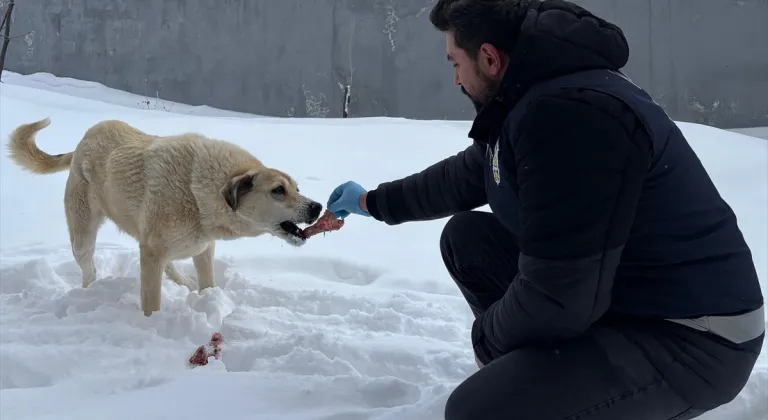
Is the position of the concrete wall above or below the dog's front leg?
below

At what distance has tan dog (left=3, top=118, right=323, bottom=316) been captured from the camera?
3012 millimetres

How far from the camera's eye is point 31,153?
380cm

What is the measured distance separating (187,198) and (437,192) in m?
1.38

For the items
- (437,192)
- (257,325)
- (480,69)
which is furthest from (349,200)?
(480,69)

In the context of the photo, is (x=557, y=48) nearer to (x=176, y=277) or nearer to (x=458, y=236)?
(x=458, y=236)

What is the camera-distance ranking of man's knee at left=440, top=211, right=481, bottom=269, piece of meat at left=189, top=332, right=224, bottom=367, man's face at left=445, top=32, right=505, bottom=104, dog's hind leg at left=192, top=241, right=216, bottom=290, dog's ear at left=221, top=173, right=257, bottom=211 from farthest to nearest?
dog's hind leg at left=192, top=241, right=216, bottom=290 < dog's ear at left=221, top=173, right=257, bottom=211 < piece of meat at left=189, top=332, right=224, bottom=367 < man's knee at left=440, top=211, right=481, bottom=269 < man's face at left=445, top=32, right=505, bottom=104

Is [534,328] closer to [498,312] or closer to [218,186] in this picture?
[498,312]

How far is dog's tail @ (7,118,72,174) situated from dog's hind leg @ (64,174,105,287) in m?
0.42

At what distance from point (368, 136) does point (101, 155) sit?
354 centimetres

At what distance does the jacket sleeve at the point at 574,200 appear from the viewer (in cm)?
131

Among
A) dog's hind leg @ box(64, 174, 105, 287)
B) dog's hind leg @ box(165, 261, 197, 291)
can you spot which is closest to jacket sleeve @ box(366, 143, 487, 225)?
dog's hind leg @ box(165, 261, 197, 291)

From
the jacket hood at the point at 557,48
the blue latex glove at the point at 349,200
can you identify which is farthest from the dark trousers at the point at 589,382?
the blue latex glove at the point at 349,200

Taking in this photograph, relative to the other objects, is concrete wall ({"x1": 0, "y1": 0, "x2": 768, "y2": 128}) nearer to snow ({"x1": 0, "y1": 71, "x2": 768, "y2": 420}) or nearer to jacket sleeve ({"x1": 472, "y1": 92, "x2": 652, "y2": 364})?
snow ({"x1": 0, "y1": 71, "x2": 768, "y2": 420})

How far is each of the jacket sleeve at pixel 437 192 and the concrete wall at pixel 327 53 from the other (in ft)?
29.5
